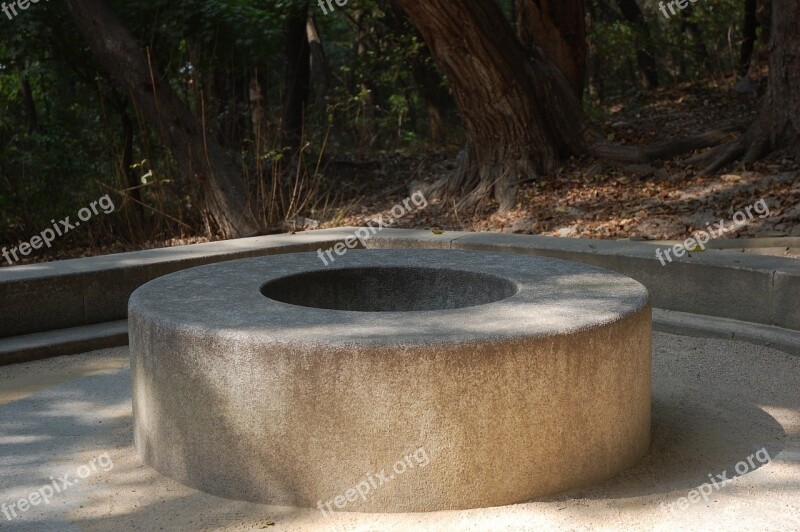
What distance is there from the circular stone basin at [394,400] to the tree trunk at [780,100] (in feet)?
15.7

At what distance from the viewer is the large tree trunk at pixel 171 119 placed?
8055 mm

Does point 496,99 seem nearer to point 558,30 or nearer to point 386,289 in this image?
point 558,30

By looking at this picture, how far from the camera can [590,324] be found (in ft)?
10.9

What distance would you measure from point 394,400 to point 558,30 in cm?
709

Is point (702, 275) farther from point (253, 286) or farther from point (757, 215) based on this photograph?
point (253, 286)

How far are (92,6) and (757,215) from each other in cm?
605

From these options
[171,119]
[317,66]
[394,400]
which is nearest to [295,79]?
[171,119]

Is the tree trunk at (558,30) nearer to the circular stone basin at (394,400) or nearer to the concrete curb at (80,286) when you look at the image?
the concrete curb at (80,286)

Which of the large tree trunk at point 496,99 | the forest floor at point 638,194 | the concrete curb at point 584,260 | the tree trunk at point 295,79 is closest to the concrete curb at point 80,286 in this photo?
the concrete curb at point 584,260

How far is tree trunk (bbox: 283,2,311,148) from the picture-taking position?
1202cm

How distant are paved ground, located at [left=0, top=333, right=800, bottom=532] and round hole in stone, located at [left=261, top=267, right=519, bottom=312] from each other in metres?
0.99

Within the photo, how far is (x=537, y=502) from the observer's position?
3264mm

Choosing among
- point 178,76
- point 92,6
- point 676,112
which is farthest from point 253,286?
point 676,112

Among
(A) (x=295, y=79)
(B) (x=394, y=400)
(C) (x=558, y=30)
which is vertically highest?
(C) (x=558, y=30)
